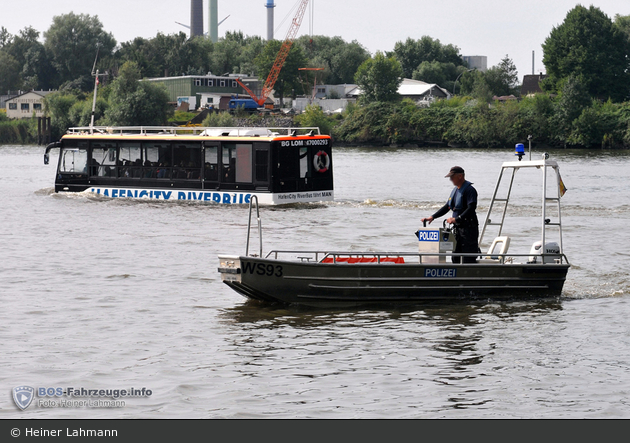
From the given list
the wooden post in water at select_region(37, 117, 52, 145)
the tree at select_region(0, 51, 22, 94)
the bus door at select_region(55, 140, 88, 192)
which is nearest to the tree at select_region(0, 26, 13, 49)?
the tree at select_region(0, 51, 22, 94)

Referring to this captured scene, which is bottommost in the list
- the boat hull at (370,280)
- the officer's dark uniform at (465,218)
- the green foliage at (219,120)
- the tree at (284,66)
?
the boat hull at (370,280)

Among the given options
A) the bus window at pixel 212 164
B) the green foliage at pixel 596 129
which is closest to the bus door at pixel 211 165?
the bus window at pixel 212 164

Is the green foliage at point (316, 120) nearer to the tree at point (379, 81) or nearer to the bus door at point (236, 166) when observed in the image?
the tree at point (379, 81)

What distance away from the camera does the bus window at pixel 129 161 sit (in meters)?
33.1

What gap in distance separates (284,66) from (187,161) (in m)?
124

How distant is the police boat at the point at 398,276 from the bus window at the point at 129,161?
64.2 feet

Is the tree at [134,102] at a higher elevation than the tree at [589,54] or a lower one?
lower

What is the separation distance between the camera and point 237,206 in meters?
31.7

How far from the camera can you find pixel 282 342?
12.4 m

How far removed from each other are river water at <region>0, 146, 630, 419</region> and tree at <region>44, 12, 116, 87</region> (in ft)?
505

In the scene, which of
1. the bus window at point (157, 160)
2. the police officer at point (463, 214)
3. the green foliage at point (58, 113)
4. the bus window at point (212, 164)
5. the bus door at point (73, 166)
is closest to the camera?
the police officer at point (463, 214)

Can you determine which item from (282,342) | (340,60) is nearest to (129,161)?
(282,342)

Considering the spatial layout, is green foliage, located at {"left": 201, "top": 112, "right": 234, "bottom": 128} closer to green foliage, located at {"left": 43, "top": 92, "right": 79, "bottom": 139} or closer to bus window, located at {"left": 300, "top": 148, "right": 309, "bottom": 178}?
green foliage, located at {"left": 43, "top": 92, "right": 79, "bottom": 139}

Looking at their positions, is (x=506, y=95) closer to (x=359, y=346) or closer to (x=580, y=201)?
(x=580, y=201)
